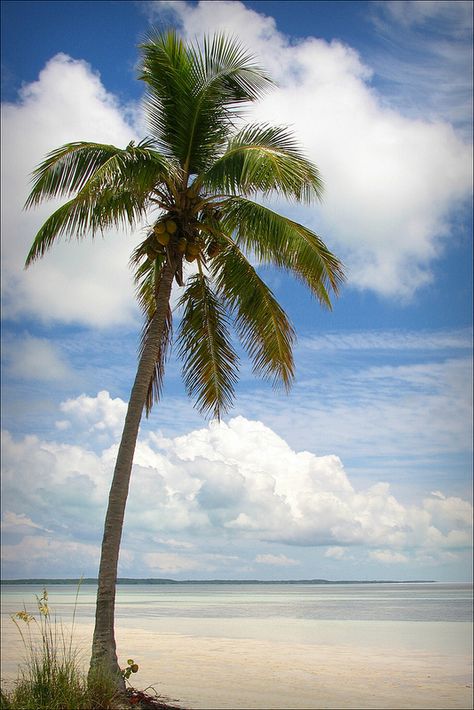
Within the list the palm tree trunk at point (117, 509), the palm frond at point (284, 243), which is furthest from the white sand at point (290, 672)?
the palm frond at point (284, 243)

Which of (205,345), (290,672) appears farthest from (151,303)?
(290,672)

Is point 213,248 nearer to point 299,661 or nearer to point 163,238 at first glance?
point 163,238

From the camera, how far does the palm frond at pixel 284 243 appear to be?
1072 cm

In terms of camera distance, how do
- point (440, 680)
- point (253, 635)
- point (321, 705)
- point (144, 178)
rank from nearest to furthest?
point (144, 178)
point (321, 705)
point (440, 680)
point (253, 635)

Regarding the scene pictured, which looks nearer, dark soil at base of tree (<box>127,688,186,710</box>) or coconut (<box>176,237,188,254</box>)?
dark soil at base of tree (<box>127,688,186,710</box>)

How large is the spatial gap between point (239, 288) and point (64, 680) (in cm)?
614

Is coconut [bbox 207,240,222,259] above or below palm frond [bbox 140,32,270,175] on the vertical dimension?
below

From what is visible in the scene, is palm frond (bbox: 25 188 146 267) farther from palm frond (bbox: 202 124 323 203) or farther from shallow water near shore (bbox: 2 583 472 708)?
shallow water near shore (bbox: 2 583 472 708)

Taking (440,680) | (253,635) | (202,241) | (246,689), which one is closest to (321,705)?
(246,689)

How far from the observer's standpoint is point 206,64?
11.4m

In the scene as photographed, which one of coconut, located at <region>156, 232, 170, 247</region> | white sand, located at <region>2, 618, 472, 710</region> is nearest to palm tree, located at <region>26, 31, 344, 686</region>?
coconut, located at <region>156, 232, 170, 247</region>

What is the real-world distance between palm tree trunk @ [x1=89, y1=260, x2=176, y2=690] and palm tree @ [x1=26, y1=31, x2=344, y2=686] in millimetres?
16

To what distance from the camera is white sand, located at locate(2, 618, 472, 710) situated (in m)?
13.3

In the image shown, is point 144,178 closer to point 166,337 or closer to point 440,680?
point 166,337
